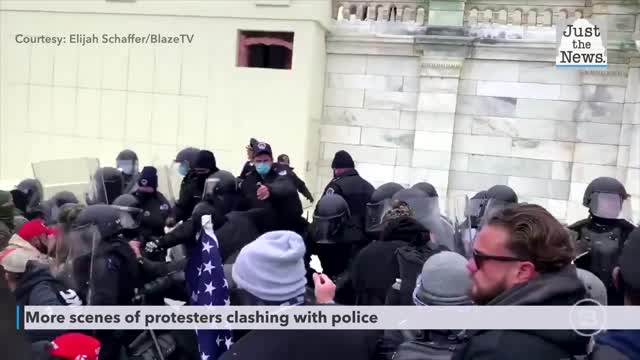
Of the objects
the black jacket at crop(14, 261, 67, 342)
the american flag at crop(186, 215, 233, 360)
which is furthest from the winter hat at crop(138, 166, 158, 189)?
the black jacket at crop(14, 261, 67, 342)

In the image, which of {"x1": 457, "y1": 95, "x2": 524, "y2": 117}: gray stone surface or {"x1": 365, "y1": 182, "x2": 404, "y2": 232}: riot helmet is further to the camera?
{"x1": 457, "y1": 95, "x2": 524, "y2": 117}: gray stone surface

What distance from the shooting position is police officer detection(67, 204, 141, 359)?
362cm

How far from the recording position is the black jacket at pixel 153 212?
5.82 meters

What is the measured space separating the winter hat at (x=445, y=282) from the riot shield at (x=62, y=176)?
178 inches

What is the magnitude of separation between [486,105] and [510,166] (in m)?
1.19

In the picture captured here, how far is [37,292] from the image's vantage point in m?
3.09

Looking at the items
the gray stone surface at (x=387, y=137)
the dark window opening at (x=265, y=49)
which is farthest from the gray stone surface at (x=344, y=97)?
the dark window opening at (x=265, y=49)

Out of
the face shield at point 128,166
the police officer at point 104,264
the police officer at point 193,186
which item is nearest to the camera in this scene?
the police officer at point 104,264

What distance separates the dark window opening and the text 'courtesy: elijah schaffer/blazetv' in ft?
3.33

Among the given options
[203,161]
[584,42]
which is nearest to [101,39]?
[203,161]

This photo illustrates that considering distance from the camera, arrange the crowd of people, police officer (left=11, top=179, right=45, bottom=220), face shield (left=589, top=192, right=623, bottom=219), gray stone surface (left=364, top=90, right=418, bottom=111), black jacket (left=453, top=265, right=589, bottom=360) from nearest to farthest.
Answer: black jacket (left=453, top=265, right=589, bottom=360), the crowd of people, face shield (left=589, top=192, right=623, bottom=219), police officer (left=11, top=179, right=45, bottom=220), gray stone surface (left=364, top=90, right=418, bottom=111)

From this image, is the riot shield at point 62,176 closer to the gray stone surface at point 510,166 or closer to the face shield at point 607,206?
the face shield at point 607,206

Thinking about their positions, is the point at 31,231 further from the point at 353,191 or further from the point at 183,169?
the point at 353,191

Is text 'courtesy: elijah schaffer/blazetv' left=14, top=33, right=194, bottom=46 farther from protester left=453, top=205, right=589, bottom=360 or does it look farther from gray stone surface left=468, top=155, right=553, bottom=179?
protester left=453, top=205, right=589, bottom=360
